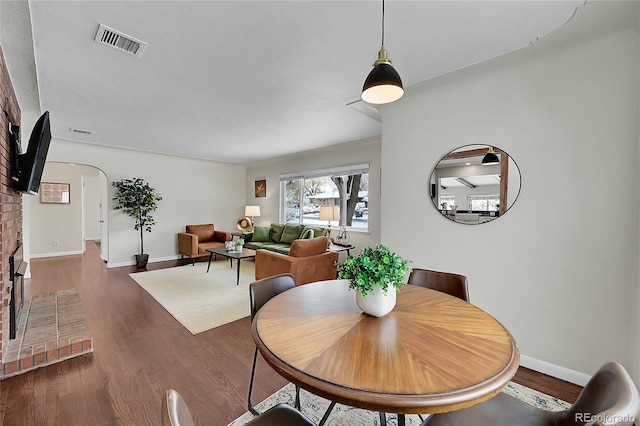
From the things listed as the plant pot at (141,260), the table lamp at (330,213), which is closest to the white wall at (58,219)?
the plant pot at (141,260)

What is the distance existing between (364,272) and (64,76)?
316cm

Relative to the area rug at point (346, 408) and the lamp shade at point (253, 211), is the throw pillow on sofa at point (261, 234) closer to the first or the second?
the lamp shade at point (253, 211)

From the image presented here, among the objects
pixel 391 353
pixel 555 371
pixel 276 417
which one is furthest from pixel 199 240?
pixel 555 371

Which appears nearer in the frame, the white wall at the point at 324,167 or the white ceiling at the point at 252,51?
the white ceiling at the point at 252,51

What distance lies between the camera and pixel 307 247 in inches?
151

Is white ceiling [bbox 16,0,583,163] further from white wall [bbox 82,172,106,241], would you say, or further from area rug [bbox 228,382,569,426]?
white wall [bbox 82,172,106,241]

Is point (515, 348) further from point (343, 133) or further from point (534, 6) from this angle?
point (343, 133)

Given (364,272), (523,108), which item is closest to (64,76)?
(364,272)

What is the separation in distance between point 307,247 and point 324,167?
237 cm

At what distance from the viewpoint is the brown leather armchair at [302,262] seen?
3.68m

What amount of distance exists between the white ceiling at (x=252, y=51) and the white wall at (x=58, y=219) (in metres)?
4.27

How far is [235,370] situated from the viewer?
6.82 ft

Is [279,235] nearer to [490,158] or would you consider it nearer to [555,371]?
[490,158]

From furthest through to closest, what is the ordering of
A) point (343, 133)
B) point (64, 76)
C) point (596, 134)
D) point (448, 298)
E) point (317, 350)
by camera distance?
point (343, 133), point (64, 76), point (596, 134), point (448, 298), point (317, 350)
